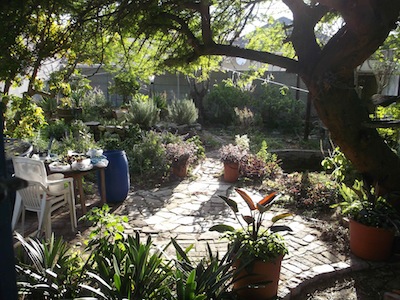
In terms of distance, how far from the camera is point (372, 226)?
3352mm

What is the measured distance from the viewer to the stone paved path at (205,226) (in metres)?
3.32

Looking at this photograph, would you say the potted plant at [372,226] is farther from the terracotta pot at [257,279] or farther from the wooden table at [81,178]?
the wooden table at [81,178]

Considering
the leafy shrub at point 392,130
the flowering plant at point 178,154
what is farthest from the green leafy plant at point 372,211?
the flowering plant at point 178,154

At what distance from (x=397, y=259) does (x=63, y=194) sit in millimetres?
3884

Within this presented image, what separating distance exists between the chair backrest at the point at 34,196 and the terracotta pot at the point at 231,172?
3406 mm

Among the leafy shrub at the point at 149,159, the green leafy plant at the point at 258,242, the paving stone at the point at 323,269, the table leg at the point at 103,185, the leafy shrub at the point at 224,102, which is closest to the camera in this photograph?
the green leafy plant at the point at 258,242

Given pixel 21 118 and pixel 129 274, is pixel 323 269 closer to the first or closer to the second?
pixel 129 274

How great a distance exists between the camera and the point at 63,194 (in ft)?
13.4

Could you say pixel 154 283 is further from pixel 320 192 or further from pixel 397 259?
pixel 320 192

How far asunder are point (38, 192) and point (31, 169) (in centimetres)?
27

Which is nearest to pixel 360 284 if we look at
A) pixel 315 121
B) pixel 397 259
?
pixel 397 259

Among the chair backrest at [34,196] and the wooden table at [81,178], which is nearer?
the chair backrest at [34,196]

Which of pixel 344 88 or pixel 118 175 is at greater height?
pixel 344 88

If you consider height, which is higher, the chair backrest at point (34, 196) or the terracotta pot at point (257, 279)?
the chair backrest at point (34, 196)
